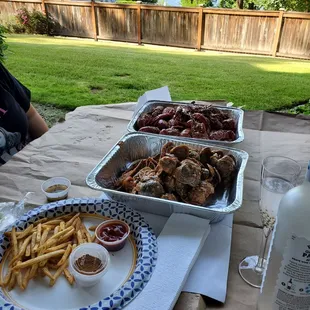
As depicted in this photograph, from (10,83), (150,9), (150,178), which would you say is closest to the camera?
(150,178)

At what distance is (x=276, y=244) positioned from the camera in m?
0.71

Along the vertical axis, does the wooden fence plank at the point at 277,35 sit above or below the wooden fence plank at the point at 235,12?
below

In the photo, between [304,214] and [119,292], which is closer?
[304,214]

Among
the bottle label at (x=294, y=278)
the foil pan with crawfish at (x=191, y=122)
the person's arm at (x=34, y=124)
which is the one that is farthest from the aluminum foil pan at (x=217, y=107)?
the bottle label at (x=294, y=278)

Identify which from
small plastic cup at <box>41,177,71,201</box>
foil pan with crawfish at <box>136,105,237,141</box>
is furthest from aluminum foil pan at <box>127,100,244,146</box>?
small plastic cup at <box>41,177,71,201</box>

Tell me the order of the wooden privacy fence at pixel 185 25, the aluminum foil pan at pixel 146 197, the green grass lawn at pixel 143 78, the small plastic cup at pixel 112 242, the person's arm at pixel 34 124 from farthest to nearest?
the wooden privacy fence at pixel 185 25
the green grass lawn at pixel 143 78
the person's arm at pixel 34 124
the aluminum foil pan at pixel 146 197
the small plastic cup at pixel 112 242

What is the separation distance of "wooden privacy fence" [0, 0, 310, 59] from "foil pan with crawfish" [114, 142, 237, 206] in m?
8.02

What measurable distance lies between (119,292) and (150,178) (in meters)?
0.47

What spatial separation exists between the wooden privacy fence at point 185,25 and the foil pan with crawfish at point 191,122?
24.3ft

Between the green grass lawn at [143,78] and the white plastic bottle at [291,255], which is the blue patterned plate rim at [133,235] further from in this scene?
the green grass lawn at [143,78]

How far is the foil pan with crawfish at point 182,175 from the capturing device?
1156mm

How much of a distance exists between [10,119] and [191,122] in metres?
1.11

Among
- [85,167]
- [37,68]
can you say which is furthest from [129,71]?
[85,167]

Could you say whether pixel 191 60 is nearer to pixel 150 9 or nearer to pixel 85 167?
pixel 150 9
